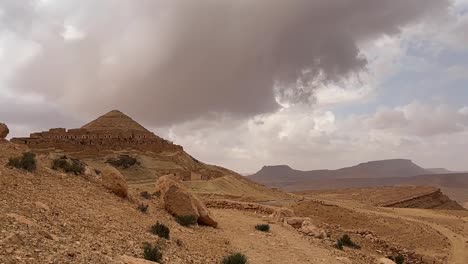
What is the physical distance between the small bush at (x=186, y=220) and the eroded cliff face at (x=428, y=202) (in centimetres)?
3956

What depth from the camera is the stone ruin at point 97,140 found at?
49.1 metres

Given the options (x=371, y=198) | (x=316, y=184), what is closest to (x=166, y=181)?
(x=371, y=198)

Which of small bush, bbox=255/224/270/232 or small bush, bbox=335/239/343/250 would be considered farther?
small bush, bbox=255/224/270/232

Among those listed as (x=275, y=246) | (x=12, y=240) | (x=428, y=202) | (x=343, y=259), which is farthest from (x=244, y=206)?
(x=428, y=202)

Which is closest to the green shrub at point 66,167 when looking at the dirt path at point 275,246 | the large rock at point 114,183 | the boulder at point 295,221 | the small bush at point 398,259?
the large rock at point 114,183

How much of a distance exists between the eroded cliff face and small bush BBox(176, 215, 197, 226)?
39.6 meters

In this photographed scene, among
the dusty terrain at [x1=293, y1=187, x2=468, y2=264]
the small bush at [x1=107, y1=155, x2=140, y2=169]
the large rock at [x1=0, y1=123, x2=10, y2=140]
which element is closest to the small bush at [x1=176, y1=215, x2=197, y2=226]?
the dusty terrain at [x1=293, y1=187, x2=468, y2=264]

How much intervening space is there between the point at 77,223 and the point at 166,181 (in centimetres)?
696

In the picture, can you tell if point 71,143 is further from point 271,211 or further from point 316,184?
point 316,184

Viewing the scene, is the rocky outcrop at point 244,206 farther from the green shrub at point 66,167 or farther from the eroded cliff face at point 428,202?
the eroded cliff face at point 428,202

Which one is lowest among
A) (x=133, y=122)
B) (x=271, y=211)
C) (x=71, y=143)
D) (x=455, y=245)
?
(x=455, y=245)

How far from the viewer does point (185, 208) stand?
1683cm

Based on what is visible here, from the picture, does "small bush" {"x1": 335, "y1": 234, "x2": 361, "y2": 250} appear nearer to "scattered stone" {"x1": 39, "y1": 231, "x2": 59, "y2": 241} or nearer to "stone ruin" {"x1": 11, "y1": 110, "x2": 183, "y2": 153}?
"scattered stone" {"x1": 39, "y1": 231, "x2": 59, "y2": 241}

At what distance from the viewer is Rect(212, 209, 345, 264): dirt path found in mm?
13328
